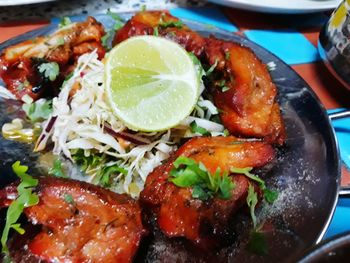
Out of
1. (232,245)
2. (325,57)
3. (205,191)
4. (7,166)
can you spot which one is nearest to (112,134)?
(7,166)

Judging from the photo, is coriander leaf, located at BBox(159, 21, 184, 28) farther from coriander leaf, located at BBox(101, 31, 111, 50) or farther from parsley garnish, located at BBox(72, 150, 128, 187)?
parsley garnish, located at BBox(72, 150, 128, 187)

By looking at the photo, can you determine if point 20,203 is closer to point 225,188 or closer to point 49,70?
point 225,188

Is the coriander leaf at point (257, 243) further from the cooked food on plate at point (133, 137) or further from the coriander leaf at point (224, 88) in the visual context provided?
the coriander leaf at point (224, 88)

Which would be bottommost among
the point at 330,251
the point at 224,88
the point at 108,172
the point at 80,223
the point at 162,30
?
the point at 108,172

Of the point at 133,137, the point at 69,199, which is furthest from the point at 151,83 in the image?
the point at 69,199

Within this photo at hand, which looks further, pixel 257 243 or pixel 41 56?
pixel 41 56

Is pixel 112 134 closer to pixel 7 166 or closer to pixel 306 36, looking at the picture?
pixel 7 166
